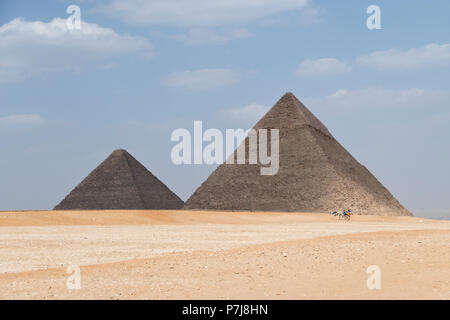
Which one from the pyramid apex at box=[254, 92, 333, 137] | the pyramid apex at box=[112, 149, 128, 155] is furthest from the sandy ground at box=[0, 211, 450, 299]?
the pyramid apex at box=[112, 149, 128, 155]

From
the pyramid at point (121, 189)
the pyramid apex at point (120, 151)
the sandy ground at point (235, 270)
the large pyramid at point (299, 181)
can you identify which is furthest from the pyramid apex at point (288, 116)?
the sandy ground at point (235, 270)

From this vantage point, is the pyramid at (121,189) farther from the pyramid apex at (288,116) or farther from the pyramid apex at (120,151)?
the pyramid apex at (288,116)

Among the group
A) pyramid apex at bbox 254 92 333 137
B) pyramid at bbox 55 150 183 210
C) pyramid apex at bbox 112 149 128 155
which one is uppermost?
pyramid apex at bbox 254 92 333 137

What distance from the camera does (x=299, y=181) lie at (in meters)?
66.8

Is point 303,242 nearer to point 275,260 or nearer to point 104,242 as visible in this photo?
point 275,260

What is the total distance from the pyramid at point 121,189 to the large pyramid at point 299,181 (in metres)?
9.77

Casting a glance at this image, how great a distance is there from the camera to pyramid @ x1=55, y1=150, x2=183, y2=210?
79.4m

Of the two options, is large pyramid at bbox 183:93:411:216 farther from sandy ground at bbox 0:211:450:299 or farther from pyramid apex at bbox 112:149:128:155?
sandy ground at bbox 0:211:450:299

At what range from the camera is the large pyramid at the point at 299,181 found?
64.0 metres

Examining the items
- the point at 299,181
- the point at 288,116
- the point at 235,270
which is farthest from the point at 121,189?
the point at 235,270

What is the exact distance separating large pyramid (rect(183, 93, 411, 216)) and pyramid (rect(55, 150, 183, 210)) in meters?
9.77

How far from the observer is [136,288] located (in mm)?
9289

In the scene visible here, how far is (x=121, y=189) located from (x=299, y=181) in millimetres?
26552
